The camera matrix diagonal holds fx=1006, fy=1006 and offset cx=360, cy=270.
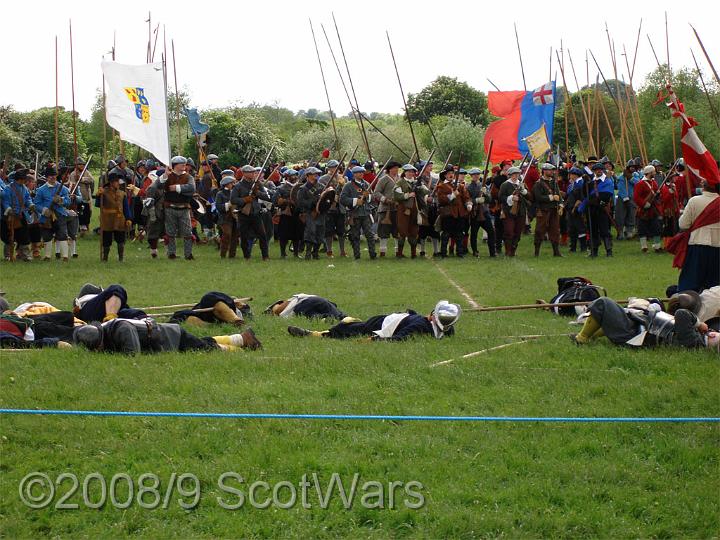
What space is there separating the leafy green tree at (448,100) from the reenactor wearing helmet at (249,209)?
35832mm

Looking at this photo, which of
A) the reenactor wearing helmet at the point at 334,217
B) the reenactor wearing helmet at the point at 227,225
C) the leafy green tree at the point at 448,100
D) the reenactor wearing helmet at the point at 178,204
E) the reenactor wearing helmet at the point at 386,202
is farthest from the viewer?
the leafy green tree at the point at 448,100

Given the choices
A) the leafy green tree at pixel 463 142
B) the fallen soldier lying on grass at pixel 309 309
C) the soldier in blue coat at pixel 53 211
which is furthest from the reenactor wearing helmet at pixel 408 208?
the leafy green tree at pixel 463 142

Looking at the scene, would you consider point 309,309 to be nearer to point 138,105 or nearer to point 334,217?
point 138,105

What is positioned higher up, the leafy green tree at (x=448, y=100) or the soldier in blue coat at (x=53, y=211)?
the leafy green tree at (x=448, y=100)

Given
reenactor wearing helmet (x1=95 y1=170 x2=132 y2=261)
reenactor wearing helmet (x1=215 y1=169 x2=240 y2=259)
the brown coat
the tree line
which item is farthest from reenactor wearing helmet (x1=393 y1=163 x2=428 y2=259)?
the tree line

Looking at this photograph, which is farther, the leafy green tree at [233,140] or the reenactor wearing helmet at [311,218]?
the leafy green tree at [233,140]

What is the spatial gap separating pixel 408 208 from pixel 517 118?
5336mm

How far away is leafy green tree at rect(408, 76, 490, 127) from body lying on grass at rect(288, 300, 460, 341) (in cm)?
4535

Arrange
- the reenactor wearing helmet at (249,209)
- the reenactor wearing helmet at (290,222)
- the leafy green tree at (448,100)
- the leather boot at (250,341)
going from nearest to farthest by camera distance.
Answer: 1. the leather boot at (250,341)
2. the reenactor wearing helmet at (249,209)
3. the reenactor wearing helmet at (290,222)
4. the leafy green tree at (448,100)

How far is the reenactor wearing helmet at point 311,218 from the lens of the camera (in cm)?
2008

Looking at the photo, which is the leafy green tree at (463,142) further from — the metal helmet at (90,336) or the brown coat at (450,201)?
the metal helmet at (90,336)

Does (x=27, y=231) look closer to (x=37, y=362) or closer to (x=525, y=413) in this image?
(x=37, y=362)

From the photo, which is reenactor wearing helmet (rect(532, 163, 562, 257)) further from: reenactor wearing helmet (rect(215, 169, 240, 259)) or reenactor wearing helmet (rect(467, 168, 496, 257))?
reenactor wearing helmet (rect(215, 169, 240, 259))

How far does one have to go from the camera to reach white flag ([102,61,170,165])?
17.2 meters
